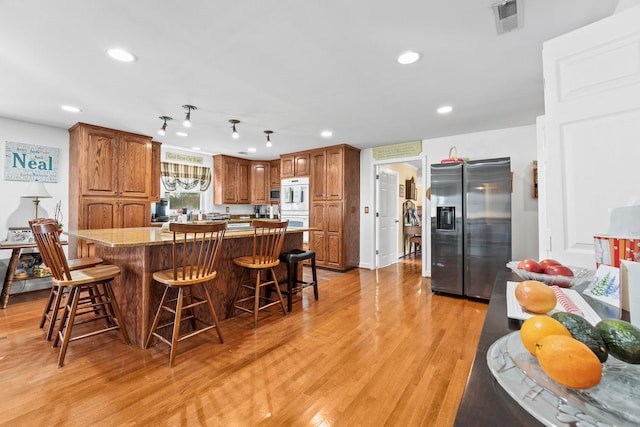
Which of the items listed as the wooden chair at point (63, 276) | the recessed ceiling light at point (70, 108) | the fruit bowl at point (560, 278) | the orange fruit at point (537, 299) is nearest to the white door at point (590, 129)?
the fruit bowl at point (560, 278)

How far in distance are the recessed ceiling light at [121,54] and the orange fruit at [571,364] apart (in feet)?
9.33

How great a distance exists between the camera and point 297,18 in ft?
5.63

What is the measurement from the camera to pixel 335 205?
16.2 ft

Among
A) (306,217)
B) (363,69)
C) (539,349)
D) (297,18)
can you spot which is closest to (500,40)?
(363,69)

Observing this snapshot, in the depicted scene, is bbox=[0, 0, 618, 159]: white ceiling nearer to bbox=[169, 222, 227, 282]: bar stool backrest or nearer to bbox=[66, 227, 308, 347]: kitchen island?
bbox=[169, 222, 227, 282]: bar stool backrest

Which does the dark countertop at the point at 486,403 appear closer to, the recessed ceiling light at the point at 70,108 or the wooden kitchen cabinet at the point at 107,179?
the recessed ceiling light at the point at 70,108

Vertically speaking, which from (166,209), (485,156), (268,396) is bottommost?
(268,396)

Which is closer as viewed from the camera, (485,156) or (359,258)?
(485,156)

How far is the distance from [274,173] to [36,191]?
13.1 feet

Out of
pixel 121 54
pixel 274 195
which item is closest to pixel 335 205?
pixel 274 195

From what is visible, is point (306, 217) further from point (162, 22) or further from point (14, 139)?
point (14, 139)

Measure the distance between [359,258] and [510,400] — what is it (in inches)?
194

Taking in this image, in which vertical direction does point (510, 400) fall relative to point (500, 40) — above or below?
below

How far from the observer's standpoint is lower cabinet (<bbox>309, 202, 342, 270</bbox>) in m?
4.88
